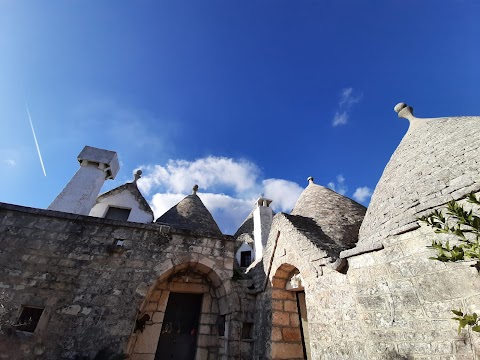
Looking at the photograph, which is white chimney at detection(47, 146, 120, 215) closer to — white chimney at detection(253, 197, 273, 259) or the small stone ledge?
white chimney at detection(253, 197, 273, 259)

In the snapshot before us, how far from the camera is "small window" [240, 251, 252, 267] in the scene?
9930 millimetres

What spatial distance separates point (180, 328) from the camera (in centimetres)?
528

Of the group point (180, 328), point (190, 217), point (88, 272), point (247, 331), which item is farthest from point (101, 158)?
point (247, 331)

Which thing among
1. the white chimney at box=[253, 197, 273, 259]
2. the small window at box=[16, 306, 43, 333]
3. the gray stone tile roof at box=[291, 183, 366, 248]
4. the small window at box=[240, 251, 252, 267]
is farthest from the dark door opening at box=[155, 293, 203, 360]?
the small window at box=[240, 251, 252, 267]

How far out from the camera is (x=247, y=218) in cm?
1266

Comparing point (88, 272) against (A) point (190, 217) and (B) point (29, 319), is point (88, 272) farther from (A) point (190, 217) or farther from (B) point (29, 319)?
(A) point (190, 217)

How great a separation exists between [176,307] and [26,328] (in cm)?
275

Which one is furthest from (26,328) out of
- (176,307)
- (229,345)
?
(229,345)

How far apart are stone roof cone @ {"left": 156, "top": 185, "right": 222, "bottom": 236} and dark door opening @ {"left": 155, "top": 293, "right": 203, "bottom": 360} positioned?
240 centimetres

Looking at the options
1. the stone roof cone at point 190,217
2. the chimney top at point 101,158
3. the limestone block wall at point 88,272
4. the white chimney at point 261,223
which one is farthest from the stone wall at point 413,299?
the chimney top at point 101,158

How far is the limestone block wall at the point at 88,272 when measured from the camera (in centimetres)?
414

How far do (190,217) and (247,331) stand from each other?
4483 mm

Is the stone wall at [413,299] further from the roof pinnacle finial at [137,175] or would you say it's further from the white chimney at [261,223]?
the roof pinnacle finial at [137,175]

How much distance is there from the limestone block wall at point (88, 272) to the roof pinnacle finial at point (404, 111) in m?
7.31
